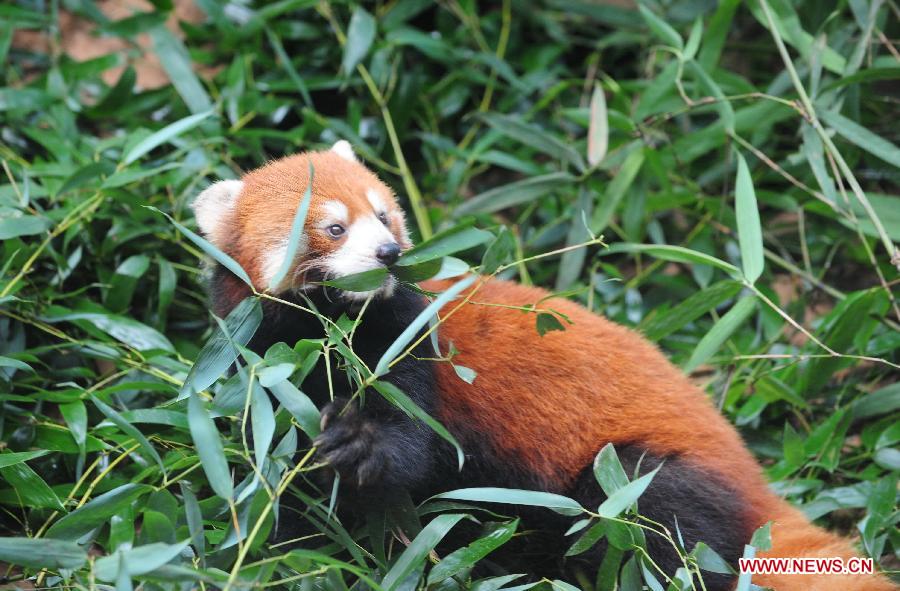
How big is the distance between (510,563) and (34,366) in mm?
2389

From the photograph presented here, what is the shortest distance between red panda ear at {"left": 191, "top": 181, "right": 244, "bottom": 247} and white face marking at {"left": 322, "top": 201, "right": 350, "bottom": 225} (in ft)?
1.57

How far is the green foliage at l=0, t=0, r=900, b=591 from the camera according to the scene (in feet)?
10.3

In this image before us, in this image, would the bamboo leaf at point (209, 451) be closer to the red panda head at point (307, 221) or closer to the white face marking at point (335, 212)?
the red panda head at point (307, 221)

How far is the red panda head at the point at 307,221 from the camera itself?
11.2ft

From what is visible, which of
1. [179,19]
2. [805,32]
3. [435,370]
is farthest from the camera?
[179,19]

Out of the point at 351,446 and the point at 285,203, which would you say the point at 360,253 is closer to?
the point at 285,203

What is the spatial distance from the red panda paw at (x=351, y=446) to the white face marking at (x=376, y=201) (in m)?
0.93

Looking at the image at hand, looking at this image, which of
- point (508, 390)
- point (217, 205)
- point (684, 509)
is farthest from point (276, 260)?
point (684, 509)

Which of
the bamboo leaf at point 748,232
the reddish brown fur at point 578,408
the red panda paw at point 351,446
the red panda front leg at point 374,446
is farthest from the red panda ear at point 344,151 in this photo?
the bamboo leaf at point 748,232

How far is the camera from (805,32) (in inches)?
208

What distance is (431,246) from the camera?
3.21 meters

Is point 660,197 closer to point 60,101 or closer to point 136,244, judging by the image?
point 136,244

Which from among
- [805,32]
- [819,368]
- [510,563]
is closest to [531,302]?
[510,563]

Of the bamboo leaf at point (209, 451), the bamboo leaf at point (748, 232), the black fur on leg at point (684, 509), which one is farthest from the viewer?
the bamboo leaf at point (748, 232)
